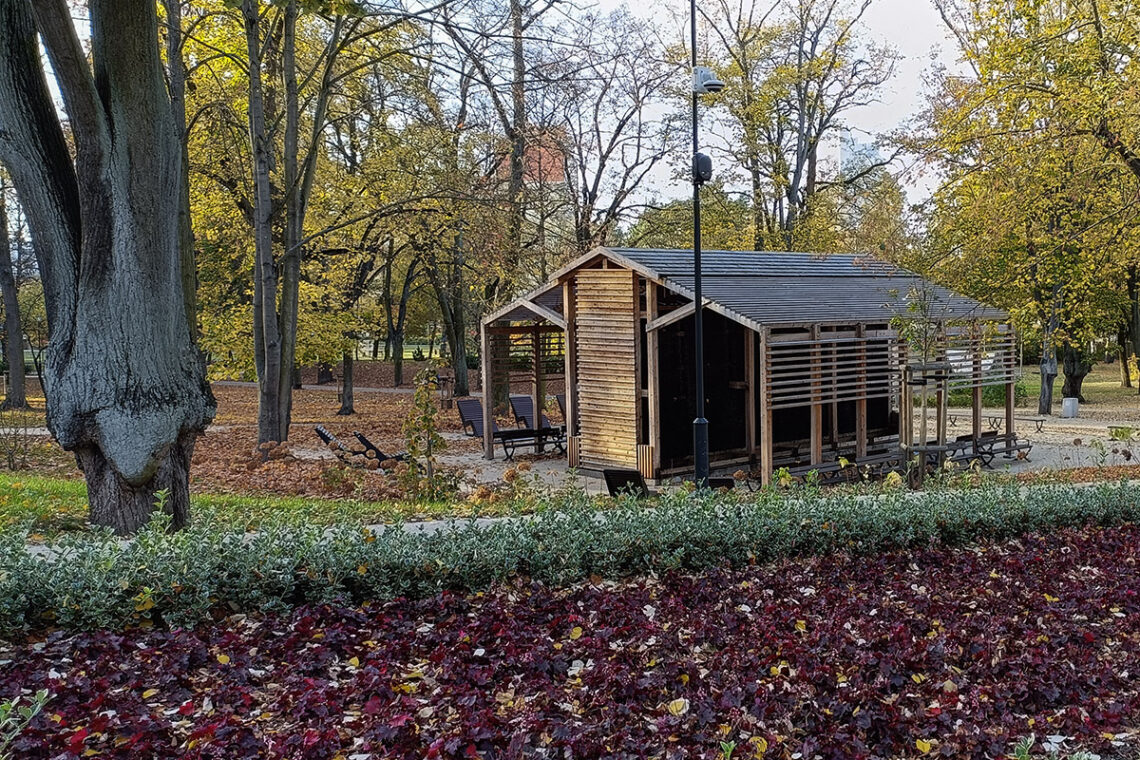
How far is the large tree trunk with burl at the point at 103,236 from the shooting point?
657cm

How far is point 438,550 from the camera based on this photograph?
579 centimetres

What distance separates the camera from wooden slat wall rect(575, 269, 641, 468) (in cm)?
1545

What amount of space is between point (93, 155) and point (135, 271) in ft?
2.84

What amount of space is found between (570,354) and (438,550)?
11007 mm

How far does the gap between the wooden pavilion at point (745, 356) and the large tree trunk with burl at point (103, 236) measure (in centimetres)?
863

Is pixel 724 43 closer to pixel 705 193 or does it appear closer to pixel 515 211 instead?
pixel 705 193

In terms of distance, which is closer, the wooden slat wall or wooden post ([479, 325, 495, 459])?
the wooden slat wall

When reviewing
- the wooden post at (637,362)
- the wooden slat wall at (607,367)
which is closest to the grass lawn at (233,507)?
the wooden post at (637,362)

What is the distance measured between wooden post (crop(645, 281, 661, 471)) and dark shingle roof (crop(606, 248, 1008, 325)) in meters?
0.47

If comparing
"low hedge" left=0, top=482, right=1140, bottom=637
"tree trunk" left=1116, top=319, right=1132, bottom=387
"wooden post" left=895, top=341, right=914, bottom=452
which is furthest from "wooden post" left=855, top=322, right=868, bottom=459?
"tree trunk" left=1116, top=319, right=1132, bottom=387

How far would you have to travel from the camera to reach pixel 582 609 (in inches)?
209

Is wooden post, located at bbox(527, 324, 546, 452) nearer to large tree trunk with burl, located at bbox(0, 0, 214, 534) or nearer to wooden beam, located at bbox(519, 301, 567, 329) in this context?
wooden beam, located at bbox(519, 301, 567, 329)

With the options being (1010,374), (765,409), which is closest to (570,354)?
(765,409)

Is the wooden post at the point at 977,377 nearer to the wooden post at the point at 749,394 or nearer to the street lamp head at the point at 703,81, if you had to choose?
the wooden post at the point at 749,394
